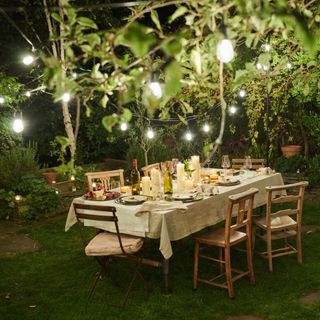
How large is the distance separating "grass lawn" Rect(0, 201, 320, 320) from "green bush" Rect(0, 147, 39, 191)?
2.12 metres

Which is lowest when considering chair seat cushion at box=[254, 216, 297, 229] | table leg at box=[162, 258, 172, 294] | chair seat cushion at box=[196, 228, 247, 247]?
table leg at box=[162, 258, 172, 294]

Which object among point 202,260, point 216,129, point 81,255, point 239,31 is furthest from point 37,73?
point 239,31

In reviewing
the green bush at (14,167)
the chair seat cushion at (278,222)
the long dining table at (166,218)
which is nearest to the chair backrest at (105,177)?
the long dining table at (166,218)

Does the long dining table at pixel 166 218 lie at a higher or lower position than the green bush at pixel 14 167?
lower

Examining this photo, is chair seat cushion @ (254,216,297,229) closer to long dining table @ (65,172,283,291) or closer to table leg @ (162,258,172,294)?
long dining table @ (65,172,283,291)

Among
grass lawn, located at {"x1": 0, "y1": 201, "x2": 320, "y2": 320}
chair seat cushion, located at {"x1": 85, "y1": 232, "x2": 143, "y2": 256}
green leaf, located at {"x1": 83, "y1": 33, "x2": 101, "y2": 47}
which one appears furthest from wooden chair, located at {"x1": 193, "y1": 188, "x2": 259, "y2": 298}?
green leaf, located at {"x1": 83, "y1": 33, "x2": 101, "y2": 47}

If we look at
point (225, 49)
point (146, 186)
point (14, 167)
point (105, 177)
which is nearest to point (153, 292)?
point (146, 186)

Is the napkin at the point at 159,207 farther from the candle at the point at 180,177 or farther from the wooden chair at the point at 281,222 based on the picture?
the wooden chair at the point at 281,222

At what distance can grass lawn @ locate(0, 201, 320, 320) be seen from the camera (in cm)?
387

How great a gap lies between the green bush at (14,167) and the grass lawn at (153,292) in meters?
2.12

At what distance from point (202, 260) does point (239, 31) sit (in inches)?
130

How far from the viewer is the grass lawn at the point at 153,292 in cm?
387

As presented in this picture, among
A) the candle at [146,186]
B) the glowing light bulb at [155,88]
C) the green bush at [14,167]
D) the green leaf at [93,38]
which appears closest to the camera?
the green leaf at [93,38]

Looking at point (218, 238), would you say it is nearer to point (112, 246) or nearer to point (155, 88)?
point (112, 246)
